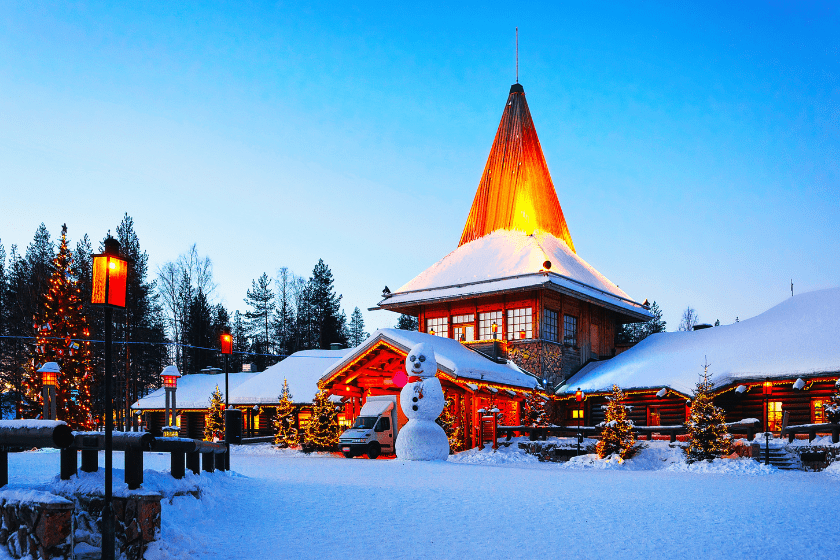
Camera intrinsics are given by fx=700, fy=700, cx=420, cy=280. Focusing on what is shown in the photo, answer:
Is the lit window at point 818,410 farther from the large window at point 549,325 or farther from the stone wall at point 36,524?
the stone wall at point 36,524

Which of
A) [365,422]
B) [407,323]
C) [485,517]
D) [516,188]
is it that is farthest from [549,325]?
[407,323]

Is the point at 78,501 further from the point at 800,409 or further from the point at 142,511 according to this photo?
the point at 800,409

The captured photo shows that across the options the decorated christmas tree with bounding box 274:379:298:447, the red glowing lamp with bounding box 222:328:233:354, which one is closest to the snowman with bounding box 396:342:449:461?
the red glowing lamp with bounding box 222:328:233:354

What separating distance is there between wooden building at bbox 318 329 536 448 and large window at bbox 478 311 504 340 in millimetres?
2418

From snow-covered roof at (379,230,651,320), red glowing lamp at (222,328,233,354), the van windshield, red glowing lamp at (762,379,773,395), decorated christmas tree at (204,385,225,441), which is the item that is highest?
snow-covered roof at (379,230,651,320)

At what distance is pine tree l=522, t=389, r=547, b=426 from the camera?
28.2 m

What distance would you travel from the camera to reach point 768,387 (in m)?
24.8

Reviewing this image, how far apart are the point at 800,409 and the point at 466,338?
13.8 metres

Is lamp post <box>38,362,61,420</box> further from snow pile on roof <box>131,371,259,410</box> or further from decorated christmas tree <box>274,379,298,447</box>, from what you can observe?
snow pile on roof <box>131,371,259,410</box>

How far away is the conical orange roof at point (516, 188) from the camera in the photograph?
114ft

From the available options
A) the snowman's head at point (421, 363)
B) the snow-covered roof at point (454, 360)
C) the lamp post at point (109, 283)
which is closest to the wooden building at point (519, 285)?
the snow-covered roof at point (454, 360)

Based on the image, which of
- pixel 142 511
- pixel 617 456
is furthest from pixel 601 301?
pixel 142 511

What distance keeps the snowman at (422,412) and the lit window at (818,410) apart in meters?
13.3

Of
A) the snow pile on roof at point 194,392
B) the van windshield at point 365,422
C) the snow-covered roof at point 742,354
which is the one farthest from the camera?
the snow pile on roof at point 194,392
